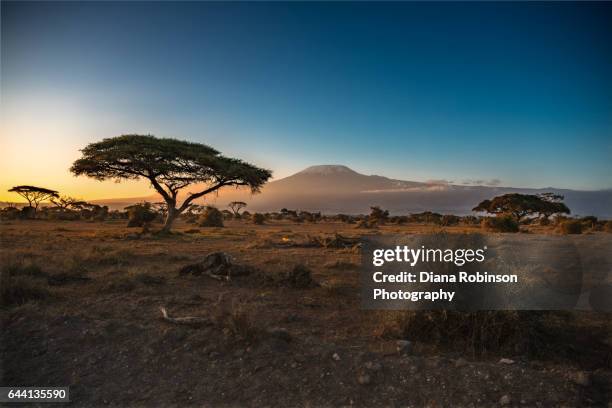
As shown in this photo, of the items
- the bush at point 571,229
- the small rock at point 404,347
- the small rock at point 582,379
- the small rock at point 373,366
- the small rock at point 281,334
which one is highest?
the small rock at point 281,334

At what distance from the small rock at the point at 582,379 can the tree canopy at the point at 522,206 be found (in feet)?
123

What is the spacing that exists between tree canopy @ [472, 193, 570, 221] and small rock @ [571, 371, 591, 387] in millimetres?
37629

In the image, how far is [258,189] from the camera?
23406 mm

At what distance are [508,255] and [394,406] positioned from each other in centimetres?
358

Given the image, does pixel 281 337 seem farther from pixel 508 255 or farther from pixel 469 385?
pixel 508 255

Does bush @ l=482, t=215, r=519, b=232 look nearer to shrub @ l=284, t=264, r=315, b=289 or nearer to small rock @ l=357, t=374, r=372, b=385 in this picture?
shrub @ l=284, t=264, r=315, b=289

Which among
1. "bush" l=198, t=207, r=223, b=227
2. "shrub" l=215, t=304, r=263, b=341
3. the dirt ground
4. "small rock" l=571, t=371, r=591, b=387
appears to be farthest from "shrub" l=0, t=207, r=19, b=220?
"small rock" l=571, t=371, r=591, b=387

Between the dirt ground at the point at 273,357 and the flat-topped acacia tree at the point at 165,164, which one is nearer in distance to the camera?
the dirt ground at the point at 273,357

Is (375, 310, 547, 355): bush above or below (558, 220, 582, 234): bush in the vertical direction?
above

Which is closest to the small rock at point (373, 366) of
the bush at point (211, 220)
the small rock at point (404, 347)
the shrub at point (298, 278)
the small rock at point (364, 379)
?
the small rock at point (364, 379)

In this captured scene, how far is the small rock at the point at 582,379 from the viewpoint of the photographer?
3844 mm

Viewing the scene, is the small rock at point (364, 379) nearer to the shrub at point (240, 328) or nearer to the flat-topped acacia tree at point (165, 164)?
the shrub at point (240, 328)

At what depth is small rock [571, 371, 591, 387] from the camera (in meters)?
3.84

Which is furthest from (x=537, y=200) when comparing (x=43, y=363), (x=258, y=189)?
(x=43, y=363)
